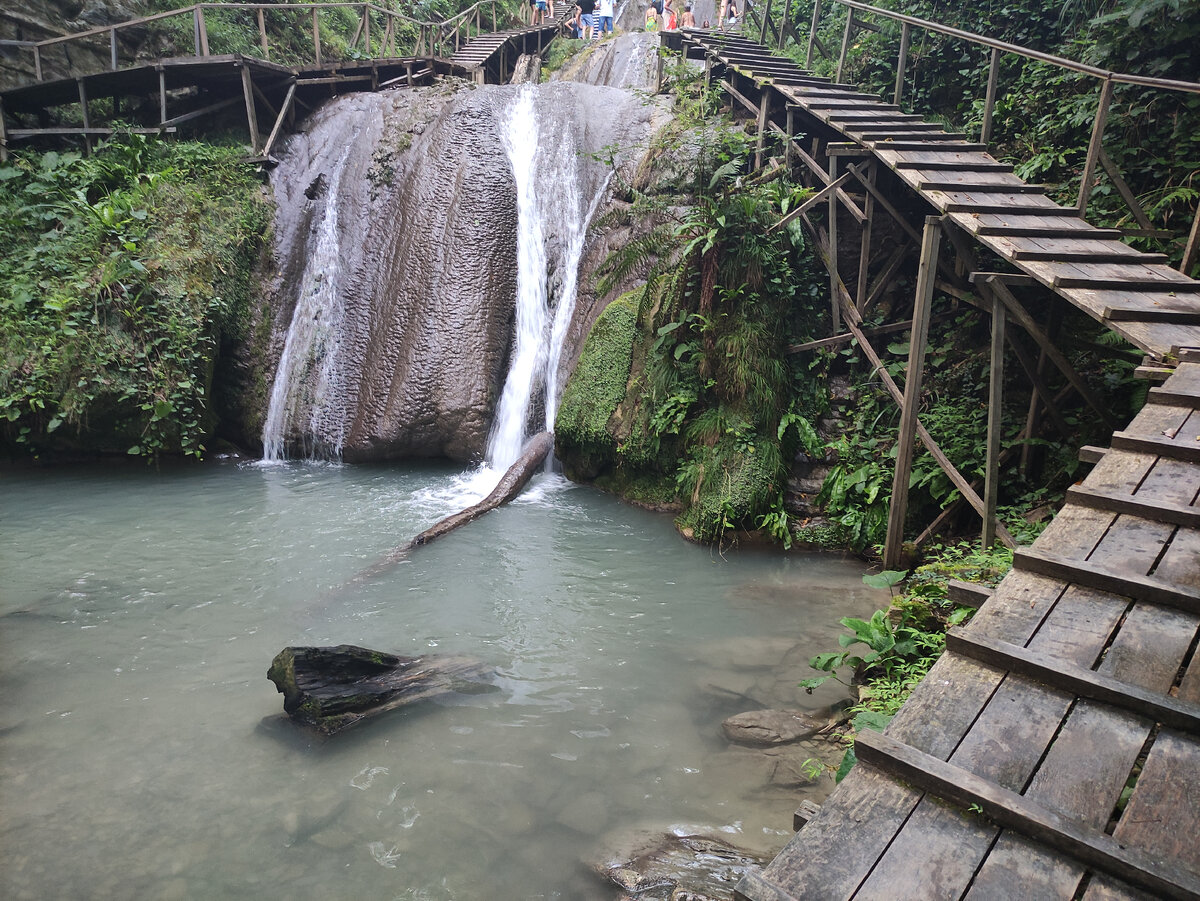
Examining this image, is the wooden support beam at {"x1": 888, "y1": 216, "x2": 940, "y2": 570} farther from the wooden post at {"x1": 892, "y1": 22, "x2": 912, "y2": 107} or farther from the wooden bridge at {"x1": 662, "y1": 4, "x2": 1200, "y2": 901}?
the wooden post at {"x1": 892, "y1": 22, "x2": 912, "y2": 107}

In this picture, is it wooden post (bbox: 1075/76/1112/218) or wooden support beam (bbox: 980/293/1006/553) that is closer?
wooden support beam (bbox: 980/293/1006/553)

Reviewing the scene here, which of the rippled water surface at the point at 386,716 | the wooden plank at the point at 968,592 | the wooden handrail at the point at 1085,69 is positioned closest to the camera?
the wooden plank at the point at 968,592

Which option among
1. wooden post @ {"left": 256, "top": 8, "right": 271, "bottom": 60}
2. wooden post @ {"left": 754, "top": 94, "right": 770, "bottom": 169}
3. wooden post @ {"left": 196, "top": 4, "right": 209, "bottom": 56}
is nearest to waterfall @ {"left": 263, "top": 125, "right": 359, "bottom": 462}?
wooden post @ {"left": 196, "top": 4, "right": 209, "bottom": 56}

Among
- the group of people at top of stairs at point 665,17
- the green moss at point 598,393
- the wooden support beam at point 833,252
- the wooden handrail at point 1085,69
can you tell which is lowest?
the green moss at point 598,393

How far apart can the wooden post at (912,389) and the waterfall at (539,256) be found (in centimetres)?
490

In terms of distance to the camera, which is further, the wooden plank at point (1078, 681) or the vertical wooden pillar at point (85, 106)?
the vertical wooden pillar at point (85, 106)

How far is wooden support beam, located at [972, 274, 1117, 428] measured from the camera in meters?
5.05

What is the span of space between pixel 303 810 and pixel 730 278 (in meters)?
6.27

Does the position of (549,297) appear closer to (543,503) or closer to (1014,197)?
(543,503)

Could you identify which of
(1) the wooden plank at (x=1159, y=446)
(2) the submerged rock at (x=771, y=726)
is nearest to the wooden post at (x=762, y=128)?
(1) the wooden plank at (x=1159, y=446)

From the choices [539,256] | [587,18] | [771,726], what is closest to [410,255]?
[539,256]

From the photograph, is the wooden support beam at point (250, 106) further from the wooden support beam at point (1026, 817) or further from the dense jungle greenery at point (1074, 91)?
the wooden support beam at point (1026, 817)

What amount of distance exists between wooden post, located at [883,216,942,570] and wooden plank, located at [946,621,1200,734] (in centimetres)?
387

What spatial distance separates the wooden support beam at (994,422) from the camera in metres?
5.14
